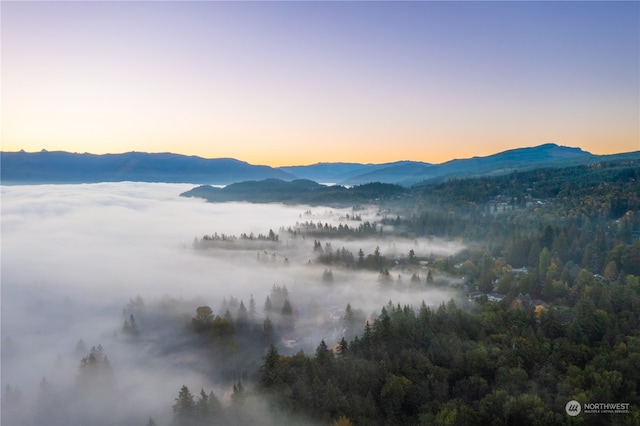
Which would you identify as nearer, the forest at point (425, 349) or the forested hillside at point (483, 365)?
the forested hillside at point (483, 365)

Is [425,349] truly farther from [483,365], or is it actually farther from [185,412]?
[185,412]

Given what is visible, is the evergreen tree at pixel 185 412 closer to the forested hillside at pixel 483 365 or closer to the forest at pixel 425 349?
the forest at pixel 425 349

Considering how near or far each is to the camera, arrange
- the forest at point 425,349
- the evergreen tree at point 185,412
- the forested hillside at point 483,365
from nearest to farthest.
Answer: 1. the forested hillside at point 483,365
2. the forest at point 425,349
3. the evergreen tree at point 185,412

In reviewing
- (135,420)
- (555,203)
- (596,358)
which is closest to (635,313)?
(596,358)

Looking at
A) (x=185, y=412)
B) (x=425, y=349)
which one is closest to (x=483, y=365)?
(x=425, y=349)

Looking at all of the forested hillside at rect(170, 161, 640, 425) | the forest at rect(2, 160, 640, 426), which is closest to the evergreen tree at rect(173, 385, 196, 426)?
the forest at rect(2, 160, 640, 426)

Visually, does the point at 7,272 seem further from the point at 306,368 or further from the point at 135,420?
the point at 306,368

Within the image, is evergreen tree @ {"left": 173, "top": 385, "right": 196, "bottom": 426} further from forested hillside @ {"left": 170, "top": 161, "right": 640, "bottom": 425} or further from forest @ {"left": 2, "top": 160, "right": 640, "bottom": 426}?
forested hillside @ {"left": 170, "top": 161, "right": 640, "bottom": 425}

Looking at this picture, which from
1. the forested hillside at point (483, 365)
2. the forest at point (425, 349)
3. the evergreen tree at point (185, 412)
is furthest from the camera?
the evergreen tree at point (185, 412)

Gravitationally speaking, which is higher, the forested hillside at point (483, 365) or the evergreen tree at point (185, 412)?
the forested hillside at point (483, 365)

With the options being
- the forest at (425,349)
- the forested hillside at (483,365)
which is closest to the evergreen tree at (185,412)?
the forest at (425,349)

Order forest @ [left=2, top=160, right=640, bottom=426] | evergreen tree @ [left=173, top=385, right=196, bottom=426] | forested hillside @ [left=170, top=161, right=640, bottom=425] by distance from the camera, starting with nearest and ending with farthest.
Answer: forested hillside @ [left=170, top=161, right=640, bottom=425] < forest @ [left=2, top=160, right=640, bottom=426] < evergreen tree @ [left=173, top=385, right=196, bottom=426]
